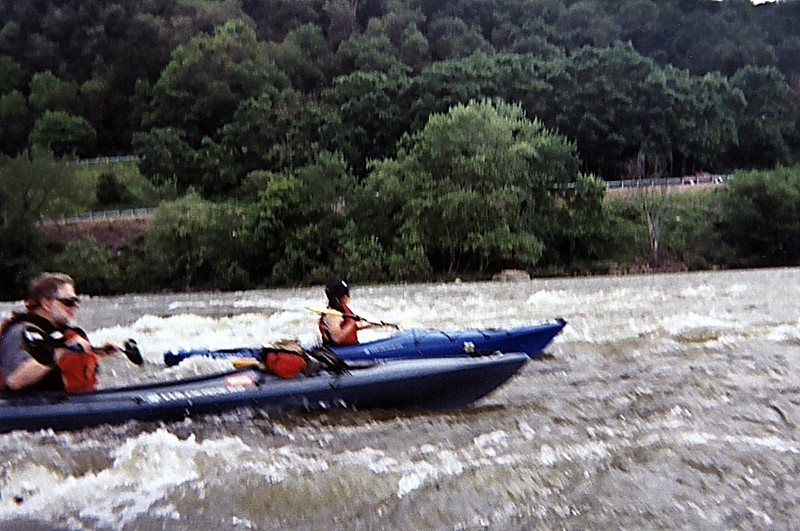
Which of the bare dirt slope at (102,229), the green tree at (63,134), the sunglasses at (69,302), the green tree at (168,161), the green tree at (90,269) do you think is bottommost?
the green tree at (90,269)

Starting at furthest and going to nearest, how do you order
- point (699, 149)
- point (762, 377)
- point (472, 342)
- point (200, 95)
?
point (200, 95) → point (699, 149) → point (472, 342) → point (762, 377)

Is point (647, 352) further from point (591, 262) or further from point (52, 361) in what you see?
point (591, 262)

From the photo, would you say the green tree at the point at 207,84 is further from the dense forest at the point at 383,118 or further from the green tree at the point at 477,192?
the green tree at the point at 477,192

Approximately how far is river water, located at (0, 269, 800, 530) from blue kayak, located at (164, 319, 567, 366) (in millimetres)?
288

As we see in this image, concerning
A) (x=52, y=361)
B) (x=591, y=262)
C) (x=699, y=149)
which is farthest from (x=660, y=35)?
(x=52, y=361)

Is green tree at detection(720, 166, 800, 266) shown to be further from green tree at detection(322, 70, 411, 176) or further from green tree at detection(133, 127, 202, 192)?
green tree at detection(133, 127, 202, 192)

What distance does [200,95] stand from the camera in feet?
172

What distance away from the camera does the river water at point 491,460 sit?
3.90 m

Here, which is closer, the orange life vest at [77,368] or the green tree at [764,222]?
the orange life vest at [77,368]

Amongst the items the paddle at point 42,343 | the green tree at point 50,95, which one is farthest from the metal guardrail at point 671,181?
the green tree at point 50,95

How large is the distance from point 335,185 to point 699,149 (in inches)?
799

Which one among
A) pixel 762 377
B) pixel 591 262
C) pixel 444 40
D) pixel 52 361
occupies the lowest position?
pixel 591 262

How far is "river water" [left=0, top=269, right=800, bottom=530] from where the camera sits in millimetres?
3898

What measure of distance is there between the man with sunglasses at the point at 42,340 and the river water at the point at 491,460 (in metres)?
0.39
